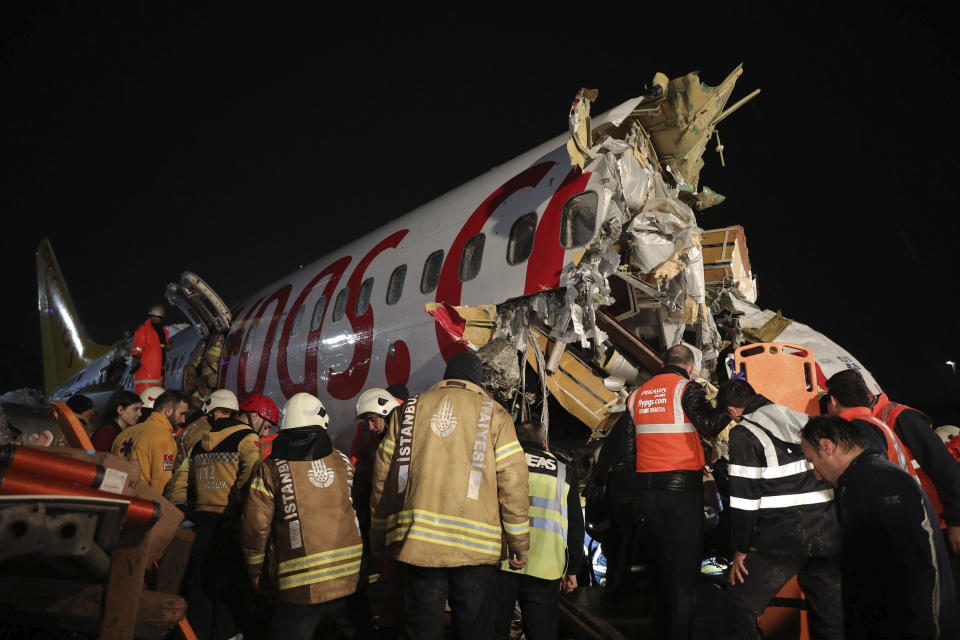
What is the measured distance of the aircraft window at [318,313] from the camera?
10.6 m

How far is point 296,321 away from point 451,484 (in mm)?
8362

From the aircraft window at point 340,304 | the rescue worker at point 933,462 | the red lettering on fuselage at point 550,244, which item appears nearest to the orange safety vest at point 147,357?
the aircraft window at point 340,304

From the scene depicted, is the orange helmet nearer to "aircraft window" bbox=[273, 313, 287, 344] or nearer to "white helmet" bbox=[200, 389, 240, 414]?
"white helmet" bbox=[200, 389, 240, 414]

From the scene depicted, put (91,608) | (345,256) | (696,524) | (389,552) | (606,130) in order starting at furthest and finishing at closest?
(345,256), (606,130), (696,524), (389,552), (91,608)

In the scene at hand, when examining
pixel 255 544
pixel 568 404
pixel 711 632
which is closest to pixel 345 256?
pixel 568 404

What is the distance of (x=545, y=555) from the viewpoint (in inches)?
177

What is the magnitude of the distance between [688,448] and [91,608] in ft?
13.4

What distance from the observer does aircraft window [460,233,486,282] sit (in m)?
7.47

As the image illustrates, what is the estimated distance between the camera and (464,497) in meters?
3.77

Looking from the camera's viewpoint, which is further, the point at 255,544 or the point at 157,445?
the point at 157,445

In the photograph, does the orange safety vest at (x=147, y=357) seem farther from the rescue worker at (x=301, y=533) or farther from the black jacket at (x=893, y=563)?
the black jacket at (x=893, y=563)

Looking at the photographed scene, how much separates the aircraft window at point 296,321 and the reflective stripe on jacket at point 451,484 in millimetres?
7651

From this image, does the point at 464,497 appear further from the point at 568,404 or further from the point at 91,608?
the point at 568,404

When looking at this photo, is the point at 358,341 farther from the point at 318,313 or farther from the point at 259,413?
the point at 259,413
